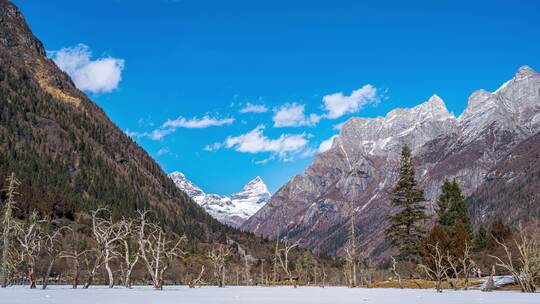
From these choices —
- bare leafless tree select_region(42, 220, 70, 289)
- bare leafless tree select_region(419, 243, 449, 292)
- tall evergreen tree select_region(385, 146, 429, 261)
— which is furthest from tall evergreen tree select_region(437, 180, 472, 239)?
bare leafless tree select_region(42, 220, 70, 289)

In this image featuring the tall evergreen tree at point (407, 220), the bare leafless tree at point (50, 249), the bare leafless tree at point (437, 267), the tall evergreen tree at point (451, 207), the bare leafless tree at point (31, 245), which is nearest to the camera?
the bare leafless tree at point (437, 267)

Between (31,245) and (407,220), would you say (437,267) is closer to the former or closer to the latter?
(407,220)

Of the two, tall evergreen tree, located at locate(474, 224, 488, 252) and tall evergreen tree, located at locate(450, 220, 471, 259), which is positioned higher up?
tall evergreen tree, located at locate(474, 224, 488, 252)

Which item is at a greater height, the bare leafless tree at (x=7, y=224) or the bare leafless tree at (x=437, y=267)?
the bare leafless tree at (x=7, y=224)

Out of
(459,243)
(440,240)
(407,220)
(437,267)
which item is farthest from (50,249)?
(459,243)

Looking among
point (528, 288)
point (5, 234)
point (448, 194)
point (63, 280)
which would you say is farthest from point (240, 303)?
point (63, 280)

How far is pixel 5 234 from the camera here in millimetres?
69375

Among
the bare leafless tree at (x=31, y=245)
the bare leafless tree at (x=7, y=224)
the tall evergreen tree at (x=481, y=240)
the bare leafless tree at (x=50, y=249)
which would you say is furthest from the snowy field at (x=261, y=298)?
the tall evergreen tree at (x=481, y=240)

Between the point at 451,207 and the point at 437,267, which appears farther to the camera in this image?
the point at 451,207

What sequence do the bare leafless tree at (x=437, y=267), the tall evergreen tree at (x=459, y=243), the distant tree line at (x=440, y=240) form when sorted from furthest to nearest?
the tall evergreen tree at (x=459, y=243) → the distant tree line at (x=440, y=240) → the bare leafless tree at (x=437, y=267)

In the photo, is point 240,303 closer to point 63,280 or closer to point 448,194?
point 448,194

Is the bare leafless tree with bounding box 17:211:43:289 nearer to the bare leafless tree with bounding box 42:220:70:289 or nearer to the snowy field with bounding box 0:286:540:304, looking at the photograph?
Result: the bare leafless tree with bounding box 42:220:70:289

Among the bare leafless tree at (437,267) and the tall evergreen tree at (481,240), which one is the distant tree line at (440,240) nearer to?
the bare leafless tree at (437,267)

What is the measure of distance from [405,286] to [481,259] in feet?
84.5
